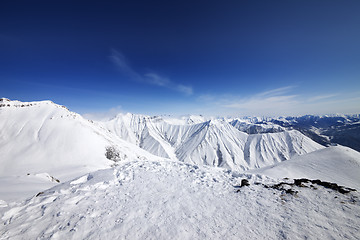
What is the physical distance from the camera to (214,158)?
18950 cm

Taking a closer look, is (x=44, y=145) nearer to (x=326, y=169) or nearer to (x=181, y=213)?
(x=181, y=213)

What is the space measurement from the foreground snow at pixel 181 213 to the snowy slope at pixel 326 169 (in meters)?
10.3

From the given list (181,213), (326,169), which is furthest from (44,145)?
(326,169)

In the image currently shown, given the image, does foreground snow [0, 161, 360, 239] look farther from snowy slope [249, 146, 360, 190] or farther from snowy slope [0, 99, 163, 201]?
snowy slope [0, 99, 163, 201]

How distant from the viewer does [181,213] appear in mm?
6539

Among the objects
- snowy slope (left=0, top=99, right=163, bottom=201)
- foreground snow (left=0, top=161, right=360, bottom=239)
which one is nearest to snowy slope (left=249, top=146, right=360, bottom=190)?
foreground snow (left=0, top=161, right=360, bottom=239)

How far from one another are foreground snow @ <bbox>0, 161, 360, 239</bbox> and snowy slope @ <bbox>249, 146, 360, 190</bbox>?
10.3 meters

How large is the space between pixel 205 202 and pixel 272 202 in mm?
3701

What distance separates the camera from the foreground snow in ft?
17.2

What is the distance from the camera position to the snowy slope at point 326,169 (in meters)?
17.6

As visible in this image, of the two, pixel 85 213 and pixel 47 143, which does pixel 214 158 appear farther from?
pixel 85 213

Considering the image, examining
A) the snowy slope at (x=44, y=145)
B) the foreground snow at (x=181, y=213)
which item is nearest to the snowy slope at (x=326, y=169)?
the foreground snow at (x=181, y=213)

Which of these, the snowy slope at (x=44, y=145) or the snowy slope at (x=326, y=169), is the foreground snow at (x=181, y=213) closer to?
the snowy slope at (x=326, y=169)

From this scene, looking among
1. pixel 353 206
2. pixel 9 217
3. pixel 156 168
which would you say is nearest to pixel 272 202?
pixel 353 206
